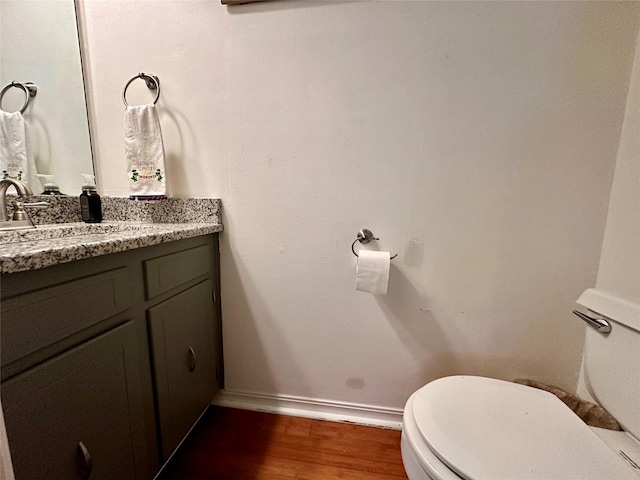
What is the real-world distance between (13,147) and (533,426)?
71.6 inches

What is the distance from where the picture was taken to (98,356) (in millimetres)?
641

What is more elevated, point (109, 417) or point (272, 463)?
point (109, 417)

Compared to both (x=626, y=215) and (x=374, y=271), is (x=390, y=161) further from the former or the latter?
(x=626, y=215)

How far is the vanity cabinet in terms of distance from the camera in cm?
50

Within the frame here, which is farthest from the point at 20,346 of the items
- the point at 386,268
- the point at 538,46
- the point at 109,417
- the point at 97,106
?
the point at 538,46

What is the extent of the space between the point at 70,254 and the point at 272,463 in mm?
968

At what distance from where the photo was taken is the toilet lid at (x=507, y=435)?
539mm

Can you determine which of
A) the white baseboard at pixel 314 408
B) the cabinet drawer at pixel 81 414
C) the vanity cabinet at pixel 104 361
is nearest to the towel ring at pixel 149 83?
the vanity cabinet at pixel 104 361

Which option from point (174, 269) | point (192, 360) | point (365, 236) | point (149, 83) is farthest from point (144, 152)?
point (365, 236)

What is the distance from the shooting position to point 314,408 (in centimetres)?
122

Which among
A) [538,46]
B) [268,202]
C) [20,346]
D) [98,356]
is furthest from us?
[268,202]

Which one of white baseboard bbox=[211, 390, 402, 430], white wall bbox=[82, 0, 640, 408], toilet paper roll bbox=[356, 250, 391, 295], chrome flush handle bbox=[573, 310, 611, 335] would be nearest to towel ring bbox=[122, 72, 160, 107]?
white wall bbox=[82, 0, 640, 408]

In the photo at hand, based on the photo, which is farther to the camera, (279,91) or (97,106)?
(97,106)

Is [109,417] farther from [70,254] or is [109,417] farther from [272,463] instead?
[272,463]
